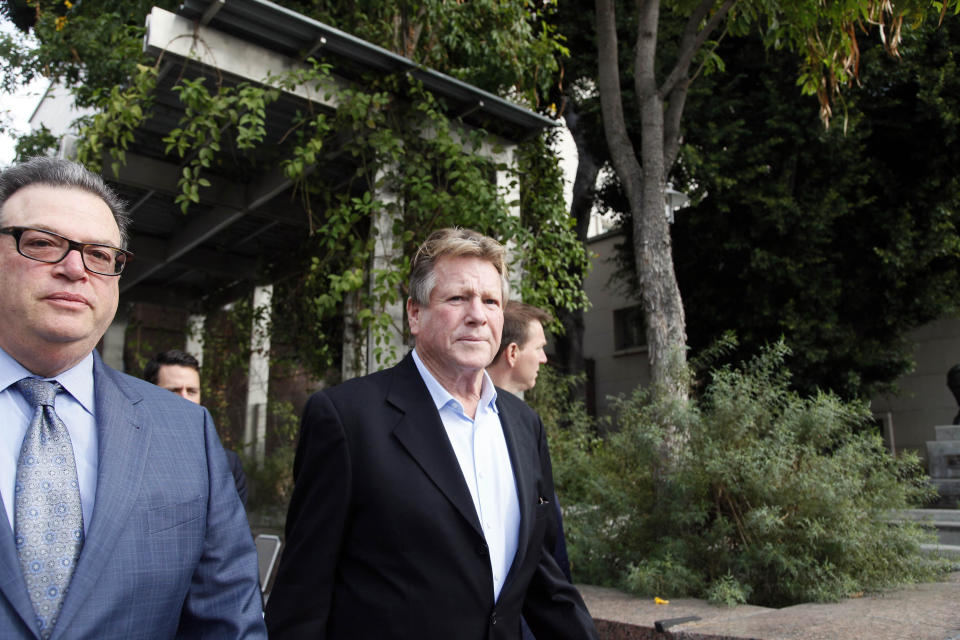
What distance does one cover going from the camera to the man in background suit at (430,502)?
1.83 m

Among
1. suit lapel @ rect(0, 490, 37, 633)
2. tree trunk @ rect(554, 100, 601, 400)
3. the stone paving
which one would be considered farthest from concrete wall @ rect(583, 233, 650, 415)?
suit lapel @ rect(0, 490, 37, 633)

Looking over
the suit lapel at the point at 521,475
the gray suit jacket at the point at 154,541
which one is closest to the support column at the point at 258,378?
the suit lapel at the point at 521,475

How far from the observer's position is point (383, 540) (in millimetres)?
1853

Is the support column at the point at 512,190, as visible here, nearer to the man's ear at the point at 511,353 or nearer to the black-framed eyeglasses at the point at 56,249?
the man's ear at the point at 511,353

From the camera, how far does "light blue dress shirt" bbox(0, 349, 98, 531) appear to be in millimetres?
1285

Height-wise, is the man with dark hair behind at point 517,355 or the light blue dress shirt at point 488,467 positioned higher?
the man with dark hair behind at point 517,355

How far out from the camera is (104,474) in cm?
134

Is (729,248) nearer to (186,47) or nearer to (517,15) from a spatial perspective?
(517,15)

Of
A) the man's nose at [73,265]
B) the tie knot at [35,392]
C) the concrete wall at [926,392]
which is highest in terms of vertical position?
the concrete wall at [926,392]

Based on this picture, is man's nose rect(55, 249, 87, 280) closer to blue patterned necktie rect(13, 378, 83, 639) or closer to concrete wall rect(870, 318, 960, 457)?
blue patterned necktie rect(13, 378, 83, 639)

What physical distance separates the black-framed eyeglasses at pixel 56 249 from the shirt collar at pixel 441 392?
0.95 m

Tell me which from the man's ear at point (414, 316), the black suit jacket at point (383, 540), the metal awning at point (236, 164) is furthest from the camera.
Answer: the metal awning at point (236, 164)

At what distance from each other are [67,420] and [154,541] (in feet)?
0.95

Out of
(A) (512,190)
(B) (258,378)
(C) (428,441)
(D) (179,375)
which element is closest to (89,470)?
(C) (428,441)
